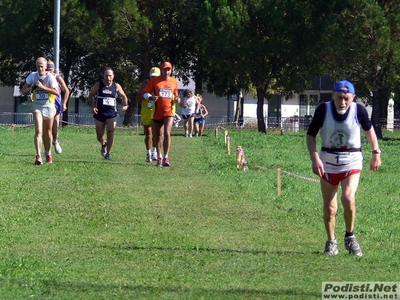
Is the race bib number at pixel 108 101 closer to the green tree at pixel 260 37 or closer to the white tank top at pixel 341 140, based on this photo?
the white tank top at pixel 341 140

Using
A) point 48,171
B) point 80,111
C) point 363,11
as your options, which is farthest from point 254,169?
point 80,111

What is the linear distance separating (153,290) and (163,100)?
437 inches

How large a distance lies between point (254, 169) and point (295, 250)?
31.5ft

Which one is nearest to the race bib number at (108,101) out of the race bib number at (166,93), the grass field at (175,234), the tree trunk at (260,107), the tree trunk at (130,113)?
the race bib number at (166,93)

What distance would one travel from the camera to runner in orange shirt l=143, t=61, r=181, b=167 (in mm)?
18016

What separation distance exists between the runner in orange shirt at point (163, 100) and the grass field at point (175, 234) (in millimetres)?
666

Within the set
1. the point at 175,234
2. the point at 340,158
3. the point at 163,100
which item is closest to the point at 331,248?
the point at 340,158

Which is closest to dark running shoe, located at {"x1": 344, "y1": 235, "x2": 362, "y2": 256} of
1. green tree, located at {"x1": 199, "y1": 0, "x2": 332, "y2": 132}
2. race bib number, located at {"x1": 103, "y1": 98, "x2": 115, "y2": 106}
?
race bib number, located at {"x1": 103, "y1": 98, "x2": 115, "y2": 106}

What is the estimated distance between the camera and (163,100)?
18.1 m

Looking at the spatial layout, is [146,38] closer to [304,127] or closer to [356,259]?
[304,127]

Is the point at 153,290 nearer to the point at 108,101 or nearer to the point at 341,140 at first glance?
the point at 341,140

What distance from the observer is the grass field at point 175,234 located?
7395 millimetres

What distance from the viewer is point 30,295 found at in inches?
272

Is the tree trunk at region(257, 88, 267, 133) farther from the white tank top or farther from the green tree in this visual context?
the white tank top
